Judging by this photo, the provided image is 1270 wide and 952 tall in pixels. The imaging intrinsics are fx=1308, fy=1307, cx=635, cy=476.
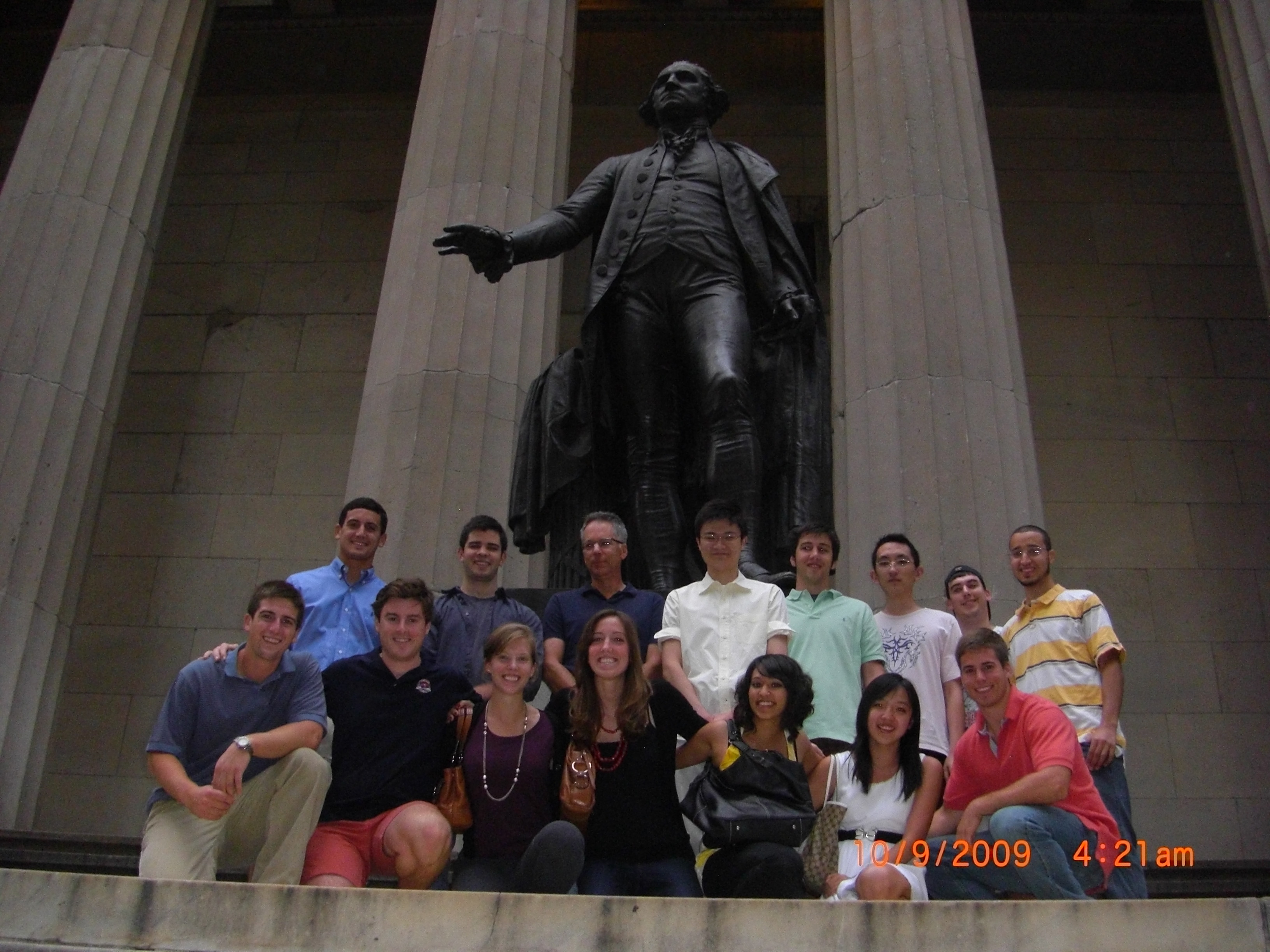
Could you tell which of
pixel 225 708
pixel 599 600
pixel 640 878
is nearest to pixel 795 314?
pixel 599 600

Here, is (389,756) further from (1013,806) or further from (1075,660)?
(1075,660)

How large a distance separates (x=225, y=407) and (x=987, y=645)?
1154 centimetres

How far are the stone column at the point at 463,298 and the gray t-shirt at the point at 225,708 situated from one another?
4616 millimetres

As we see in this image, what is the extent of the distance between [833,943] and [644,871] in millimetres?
1142

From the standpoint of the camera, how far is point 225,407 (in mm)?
14609

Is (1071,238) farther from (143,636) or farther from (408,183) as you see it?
(143,636)

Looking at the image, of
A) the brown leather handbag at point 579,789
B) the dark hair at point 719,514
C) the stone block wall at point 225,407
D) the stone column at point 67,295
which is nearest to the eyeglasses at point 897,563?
the dark hair at point 719,514

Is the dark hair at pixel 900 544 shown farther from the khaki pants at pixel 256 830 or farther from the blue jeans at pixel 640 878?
the khaki pants at pixel 256 830

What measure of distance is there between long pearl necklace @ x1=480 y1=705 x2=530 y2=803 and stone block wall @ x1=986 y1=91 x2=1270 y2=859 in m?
8.96

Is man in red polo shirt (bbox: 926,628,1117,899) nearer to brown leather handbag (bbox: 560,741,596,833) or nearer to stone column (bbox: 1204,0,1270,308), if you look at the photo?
brown leather handbag (bbox: 560,741,596,833)

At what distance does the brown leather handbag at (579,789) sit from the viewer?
450cm

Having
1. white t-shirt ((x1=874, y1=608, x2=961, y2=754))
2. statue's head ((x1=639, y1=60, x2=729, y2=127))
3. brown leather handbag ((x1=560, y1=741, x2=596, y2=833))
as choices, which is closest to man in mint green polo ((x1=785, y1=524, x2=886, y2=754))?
white t-shirt ((x1=874, y1=608, x2=961, y2=754))

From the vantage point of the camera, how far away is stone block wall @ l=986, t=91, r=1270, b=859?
12.2 m

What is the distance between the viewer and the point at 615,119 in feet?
51.5
